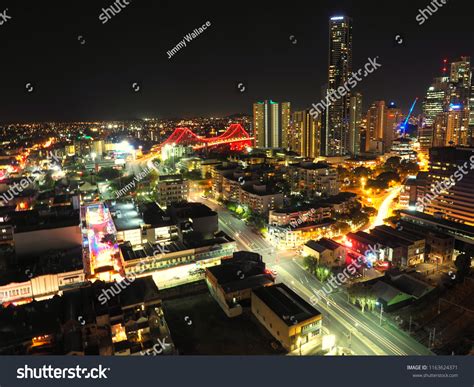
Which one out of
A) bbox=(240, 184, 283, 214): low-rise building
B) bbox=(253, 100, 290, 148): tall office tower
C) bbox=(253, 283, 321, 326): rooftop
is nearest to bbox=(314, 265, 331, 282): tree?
bbox=(253, 283, 321, 326): rooftop

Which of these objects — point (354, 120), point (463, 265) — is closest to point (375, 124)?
point (354, 120)

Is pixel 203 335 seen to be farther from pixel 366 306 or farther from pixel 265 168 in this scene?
pixel 265 168

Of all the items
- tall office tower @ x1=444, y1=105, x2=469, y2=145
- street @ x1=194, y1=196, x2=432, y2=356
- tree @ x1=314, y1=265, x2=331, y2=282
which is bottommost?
street @ x1=194, y1=196, x2=432, y2=356

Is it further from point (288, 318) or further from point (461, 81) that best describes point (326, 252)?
point (461, 81)

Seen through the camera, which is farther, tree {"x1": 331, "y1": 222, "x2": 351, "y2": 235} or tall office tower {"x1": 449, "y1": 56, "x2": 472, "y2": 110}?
tall office tower {"x1": 449, "y1": 56, "x2": 472, "y2": 110}

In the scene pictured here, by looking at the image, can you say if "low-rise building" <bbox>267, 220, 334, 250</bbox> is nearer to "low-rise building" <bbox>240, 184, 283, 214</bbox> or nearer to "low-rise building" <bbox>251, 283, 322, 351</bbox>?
"low-rise building" <bbox>240, 184, 283, 214</bbox>

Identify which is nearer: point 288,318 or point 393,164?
point 288,318
